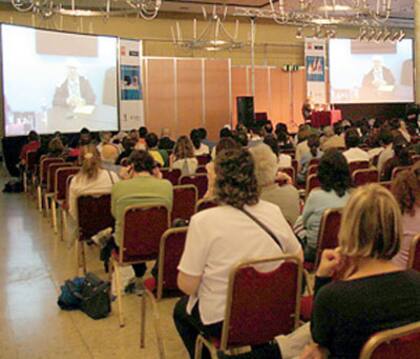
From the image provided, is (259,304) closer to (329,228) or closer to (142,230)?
(329,228)

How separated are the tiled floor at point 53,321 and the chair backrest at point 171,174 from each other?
45.9 inches

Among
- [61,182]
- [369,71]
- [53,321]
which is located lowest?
[53,321]

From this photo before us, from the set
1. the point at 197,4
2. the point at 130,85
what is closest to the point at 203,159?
the point at 130,85

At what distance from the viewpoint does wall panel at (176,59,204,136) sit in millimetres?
17062

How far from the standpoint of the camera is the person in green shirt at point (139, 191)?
443cm

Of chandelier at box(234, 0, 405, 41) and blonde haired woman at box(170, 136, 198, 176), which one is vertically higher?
chandelier at box(234, 0, 405, 41)

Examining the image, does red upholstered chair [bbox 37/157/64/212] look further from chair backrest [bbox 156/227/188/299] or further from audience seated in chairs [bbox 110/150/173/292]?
chair backrest [bbox 156/227/188/299]

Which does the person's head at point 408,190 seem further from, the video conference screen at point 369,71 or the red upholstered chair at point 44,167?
the video conference screen at point 369,71

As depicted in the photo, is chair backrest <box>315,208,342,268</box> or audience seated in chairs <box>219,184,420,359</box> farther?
chair backrest <box>315,208,342,268</box>

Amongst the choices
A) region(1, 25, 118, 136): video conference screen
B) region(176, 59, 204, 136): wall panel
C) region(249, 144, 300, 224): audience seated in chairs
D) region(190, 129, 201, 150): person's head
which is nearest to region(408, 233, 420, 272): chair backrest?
region(249, 144, 300, 224): audience seated in chairs

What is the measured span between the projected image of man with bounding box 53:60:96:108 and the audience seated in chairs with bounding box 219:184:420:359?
1217 centimetres

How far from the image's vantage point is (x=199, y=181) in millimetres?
6367

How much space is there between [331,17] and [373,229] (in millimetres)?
12413

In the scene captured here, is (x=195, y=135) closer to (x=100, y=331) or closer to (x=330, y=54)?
(x=100, y=331)
